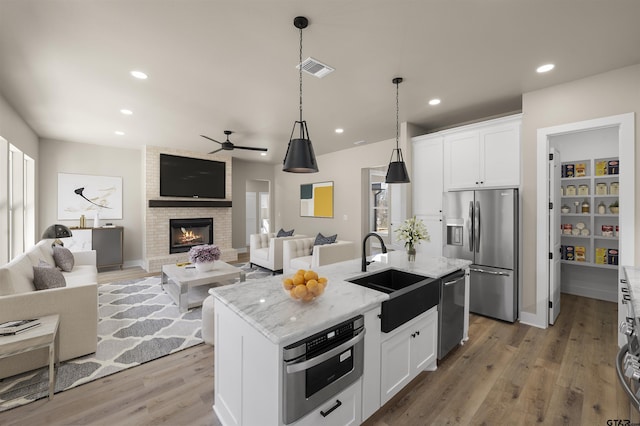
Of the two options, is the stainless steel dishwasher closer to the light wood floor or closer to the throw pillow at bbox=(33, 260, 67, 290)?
the light wood floor

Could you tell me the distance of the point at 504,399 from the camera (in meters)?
2.03

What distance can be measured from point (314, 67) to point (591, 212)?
4.62m

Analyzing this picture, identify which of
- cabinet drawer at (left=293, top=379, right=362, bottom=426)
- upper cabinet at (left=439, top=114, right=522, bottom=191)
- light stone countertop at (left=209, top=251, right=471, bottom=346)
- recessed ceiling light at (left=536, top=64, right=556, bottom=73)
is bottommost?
cabinet drawer at (left=293, top=379, right=362, bottom=426)

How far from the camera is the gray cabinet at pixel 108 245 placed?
5.62 metres

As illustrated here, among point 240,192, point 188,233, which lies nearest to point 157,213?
point 188,233

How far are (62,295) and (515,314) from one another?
4859 millimetres

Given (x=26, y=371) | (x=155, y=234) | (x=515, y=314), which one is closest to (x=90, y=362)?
(x=26, y=371)

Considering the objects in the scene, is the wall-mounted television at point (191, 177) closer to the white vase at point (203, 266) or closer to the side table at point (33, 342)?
the white vase at point (203, 266)

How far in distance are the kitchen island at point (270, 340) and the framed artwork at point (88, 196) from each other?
5989mm

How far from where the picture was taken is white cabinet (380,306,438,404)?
1.82 meters

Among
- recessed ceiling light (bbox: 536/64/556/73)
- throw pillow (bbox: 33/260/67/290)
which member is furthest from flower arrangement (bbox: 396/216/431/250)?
throw pillow (bbox: 33/260/67/290)

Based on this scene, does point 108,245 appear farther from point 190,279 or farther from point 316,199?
point 316,199

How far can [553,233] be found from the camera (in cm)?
328

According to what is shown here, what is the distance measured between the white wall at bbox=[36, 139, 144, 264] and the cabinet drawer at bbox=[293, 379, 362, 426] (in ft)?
21.6
